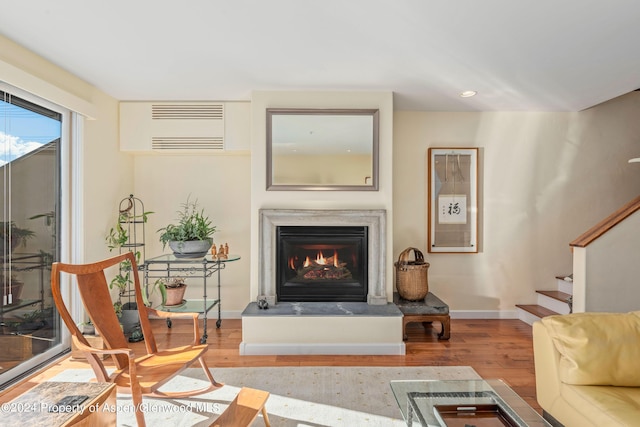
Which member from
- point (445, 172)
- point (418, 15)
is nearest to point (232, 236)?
point (445, 172)

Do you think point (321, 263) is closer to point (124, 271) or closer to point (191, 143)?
point (191, 143)

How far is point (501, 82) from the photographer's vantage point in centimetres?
333

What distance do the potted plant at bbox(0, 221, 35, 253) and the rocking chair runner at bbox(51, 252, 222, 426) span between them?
87 centimetres

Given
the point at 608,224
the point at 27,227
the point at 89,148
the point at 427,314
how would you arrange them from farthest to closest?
the point at 427,314 < the point at 89,148 < the point at 608,224 < the point at 27,227

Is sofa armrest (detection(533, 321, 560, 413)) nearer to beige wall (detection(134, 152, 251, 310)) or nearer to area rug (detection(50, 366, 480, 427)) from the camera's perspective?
area rug (detection(50, 366, 480, 427))

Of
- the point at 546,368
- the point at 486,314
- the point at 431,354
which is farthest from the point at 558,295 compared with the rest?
the point at 546,368

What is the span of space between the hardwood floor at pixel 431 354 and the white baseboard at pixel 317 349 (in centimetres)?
5

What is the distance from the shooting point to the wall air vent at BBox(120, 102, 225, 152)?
3.96 m

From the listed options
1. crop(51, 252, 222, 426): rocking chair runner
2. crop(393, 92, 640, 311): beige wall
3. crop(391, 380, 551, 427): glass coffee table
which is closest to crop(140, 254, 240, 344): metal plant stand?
crop(51, 252, 222, 426): rocking chair runner

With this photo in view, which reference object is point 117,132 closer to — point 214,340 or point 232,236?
point 232,236

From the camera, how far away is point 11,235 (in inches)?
109

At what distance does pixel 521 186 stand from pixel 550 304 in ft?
4.40

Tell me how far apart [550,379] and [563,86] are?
A: 268 centimetres

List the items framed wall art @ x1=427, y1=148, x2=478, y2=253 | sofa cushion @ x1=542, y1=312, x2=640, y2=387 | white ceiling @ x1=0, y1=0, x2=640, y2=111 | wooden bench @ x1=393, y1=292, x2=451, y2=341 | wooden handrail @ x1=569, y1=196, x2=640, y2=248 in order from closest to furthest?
1. sofa cushion @ x1=542, y1=312, x2=640, y2=387
2. white ceiling @ x1=0, y1=0, x2=640, y2=111
3. wooden handrail @ x1=569, y1=196, x2=640, y2=248
4. wooden bench @ x1=393, y1=292, x2=451, y2=341
5. framed wall art @ x1=427, y1=148, x2=478, y2=253
